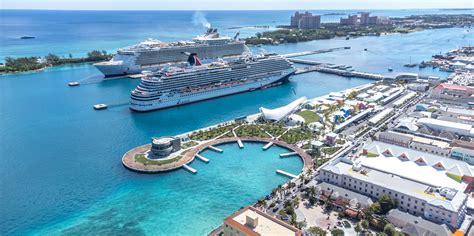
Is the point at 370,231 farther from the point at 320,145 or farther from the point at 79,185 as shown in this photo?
the point at 79,185

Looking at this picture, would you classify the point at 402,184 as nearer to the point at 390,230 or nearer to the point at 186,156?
the point at 390,230

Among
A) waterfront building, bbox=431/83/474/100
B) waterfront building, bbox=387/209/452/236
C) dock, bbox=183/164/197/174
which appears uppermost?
waterfront building, bbox=431/83/474/100

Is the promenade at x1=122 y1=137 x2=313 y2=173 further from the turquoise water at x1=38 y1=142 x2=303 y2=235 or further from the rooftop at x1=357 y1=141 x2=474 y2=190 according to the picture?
the rooftop at x1=357 y1=141 x2=474 y2=190

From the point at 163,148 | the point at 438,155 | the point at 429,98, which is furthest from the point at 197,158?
the point at 429,98

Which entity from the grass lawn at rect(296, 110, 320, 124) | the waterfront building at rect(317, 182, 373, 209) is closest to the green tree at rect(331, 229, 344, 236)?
the waterfront building at rect(317, 182, 373, 209)

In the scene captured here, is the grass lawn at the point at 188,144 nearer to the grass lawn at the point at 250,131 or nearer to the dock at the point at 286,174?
the grass lawn at the point at 250,131

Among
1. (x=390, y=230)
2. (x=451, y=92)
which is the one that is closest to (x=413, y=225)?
(x=390, y=230)
